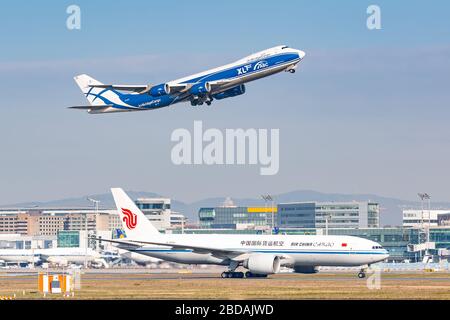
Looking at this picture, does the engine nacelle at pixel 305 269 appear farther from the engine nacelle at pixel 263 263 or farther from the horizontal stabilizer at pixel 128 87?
the horizontal stabilizer at pixel 128 87

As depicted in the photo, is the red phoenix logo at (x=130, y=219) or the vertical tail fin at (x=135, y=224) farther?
the red phoenix logo at (x=130, y=219)

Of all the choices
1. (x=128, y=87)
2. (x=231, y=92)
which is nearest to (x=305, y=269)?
(x=231, y=92)

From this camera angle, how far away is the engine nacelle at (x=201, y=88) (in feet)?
355

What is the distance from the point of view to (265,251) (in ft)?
384

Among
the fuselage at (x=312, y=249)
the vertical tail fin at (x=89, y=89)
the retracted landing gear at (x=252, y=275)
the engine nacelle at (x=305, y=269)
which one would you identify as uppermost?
the vertical tail fin at (x=89, y=89)

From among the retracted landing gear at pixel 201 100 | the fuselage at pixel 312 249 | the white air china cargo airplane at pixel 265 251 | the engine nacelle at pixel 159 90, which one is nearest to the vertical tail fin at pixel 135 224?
the white air china cargo airplane at pixel 265 251

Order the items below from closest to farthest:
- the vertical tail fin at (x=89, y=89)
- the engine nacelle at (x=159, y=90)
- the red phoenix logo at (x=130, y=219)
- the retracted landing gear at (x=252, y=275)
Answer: the engine nacelle at (x=159, y=90) < the retracted landing gear at (x=252, y=275) < the red phoenix logo at (x=130, y=219) < the vertical tail fin at (x=89, y=89)

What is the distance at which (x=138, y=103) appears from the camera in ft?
382

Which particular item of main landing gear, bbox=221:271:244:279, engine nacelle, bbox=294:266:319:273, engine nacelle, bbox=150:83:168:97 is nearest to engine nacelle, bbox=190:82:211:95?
engine nacelle, bbox=150:83:168:97

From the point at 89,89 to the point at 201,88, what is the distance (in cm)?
2995
